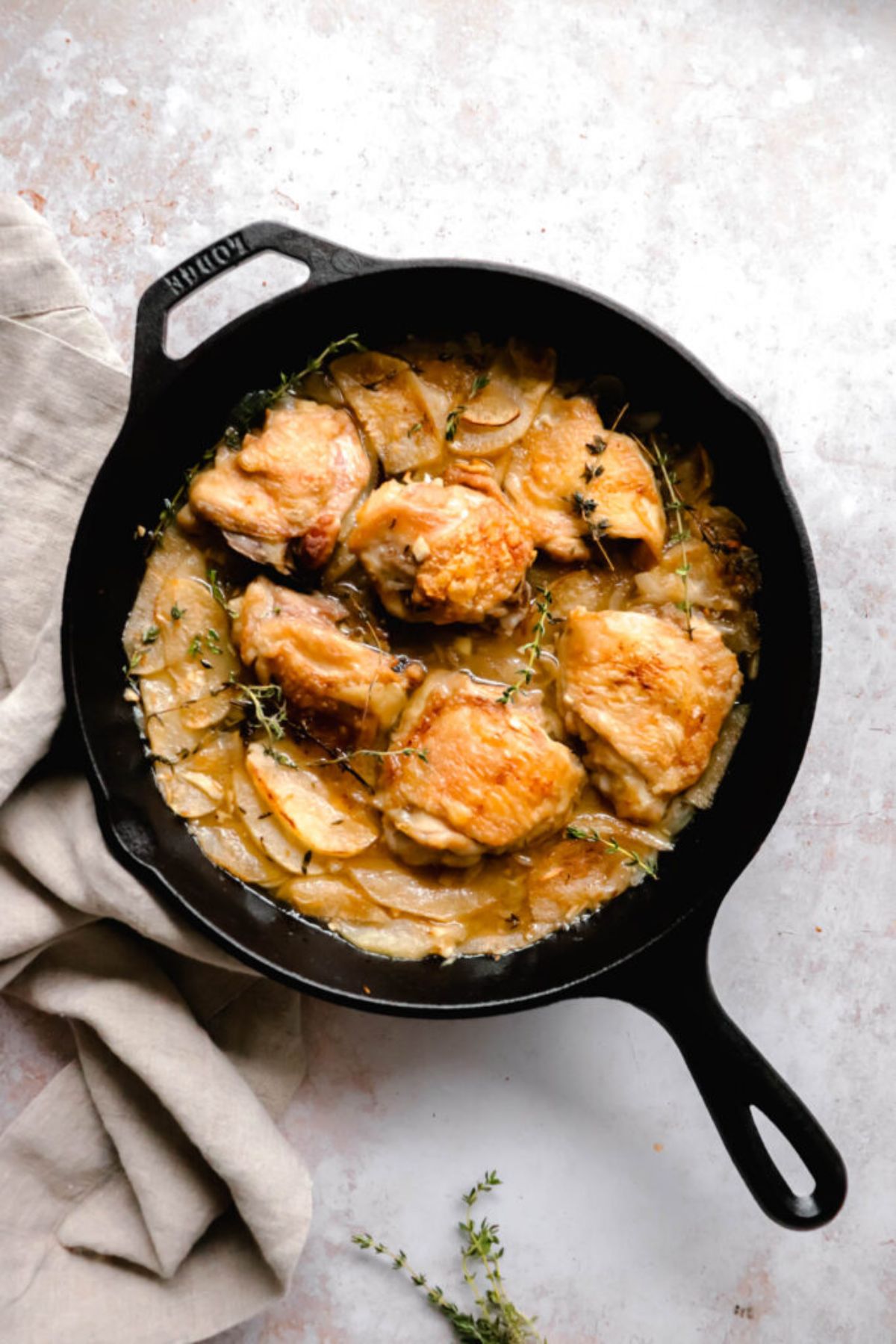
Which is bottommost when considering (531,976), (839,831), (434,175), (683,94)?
(531,976)

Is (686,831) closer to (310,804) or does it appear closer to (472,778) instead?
(472,778)

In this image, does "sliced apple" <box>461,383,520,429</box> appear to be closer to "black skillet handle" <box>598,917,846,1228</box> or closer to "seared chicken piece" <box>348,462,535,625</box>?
"seared chicken piece" <box>348,462,535,625</box>

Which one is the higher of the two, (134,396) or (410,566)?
(134,396)

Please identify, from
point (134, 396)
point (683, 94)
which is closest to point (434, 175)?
point (683, 94)

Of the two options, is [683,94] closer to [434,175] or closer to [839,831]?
[434,175]

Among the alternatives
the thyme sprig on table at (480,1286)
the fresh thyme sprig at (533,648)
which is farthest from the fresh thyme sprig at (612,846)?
the thyme sprig on table at (480,1286)

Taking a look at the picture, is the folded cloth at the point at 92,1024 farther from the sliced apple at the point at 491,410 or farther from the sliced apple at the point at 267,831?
the sliced apple at the point at 491,410

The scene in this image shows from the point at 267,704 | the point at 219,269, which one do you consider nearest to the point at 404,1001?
the point at 267,704

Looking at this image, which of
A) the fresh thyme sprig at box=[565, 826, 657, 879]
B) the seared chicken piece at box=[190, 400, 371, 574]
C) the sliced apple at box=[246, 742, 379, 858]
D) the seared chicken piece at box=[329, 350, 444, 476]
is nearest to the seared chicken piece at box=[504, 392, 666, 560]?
the seared chicken piece at box=[329, 350, 444, 476]
